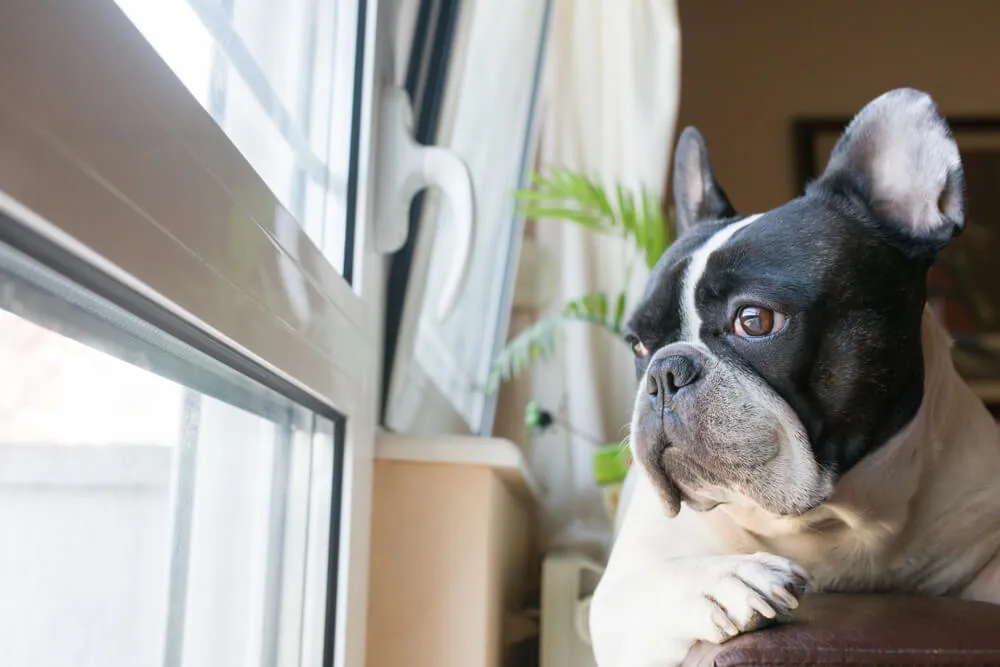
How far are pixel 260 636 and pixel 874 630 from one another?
0.53 m

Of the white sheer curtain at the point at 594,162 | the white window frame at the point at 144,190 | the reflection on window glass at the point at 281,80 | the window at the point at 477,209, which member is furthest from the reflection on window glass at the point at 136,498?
the white sheer curtain at the point at 594,162

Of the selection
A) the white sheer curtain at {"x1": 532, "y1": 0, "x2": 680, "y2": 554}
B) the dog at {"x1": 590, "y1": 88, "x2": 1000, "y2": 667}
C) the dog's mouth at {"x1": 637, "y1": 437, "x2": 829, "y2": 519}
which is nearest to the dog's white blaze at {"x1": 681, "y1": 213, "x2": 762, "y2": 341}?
the dog at {"x1": 590, "y1": 88, "x2": 1000, "y2": 667}

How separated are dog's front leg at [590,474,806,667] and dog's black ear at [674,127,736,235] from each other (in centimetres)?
42

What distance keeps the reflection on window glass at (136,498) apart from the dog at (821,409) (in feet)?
1.18

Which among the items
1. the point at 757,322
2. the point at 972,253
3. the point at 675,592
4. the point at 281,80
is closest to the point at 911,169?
the point at 757,322

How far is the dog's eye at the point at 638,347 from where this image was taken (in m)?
1.12

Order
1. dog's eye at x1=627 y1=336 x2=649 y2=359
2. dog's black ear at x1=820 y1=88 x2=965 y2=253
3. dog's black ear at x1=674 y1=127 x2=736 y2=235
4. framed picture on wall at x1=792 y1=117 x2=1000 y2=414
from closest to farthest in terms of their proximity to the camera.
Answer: dog's black ear at x1=820 y1=88 x2=965 y2=253
dog's eye at x1=627 y1=336 x2=649 y2=359
dog's black ear at x1=674 y1=127 x2=736 y2=235
framed picture on wall at x1=792 y1=117 x2=1000 y2=414

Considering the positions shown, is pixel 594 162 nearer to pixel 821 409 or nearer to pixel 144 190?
pixel 821 409

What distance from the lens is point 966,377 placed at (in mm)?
3172

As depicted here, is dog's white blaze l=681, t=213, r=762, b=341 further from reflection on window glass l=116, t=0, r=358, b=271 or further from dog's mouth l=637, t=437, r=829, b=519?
reflection on window glass l=116, t=0, r=358, b=271

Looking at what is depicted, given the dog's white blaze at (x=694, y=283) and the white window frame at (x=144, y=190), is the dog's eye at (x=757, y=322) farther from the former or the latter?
the white window frame at (x=144, y=190)

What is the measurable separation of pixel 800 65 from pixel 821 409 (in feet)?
9.02

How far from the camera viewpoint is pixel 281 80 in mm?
884

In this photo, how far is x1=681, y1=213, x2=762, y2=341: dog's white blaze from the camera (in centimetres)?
100
